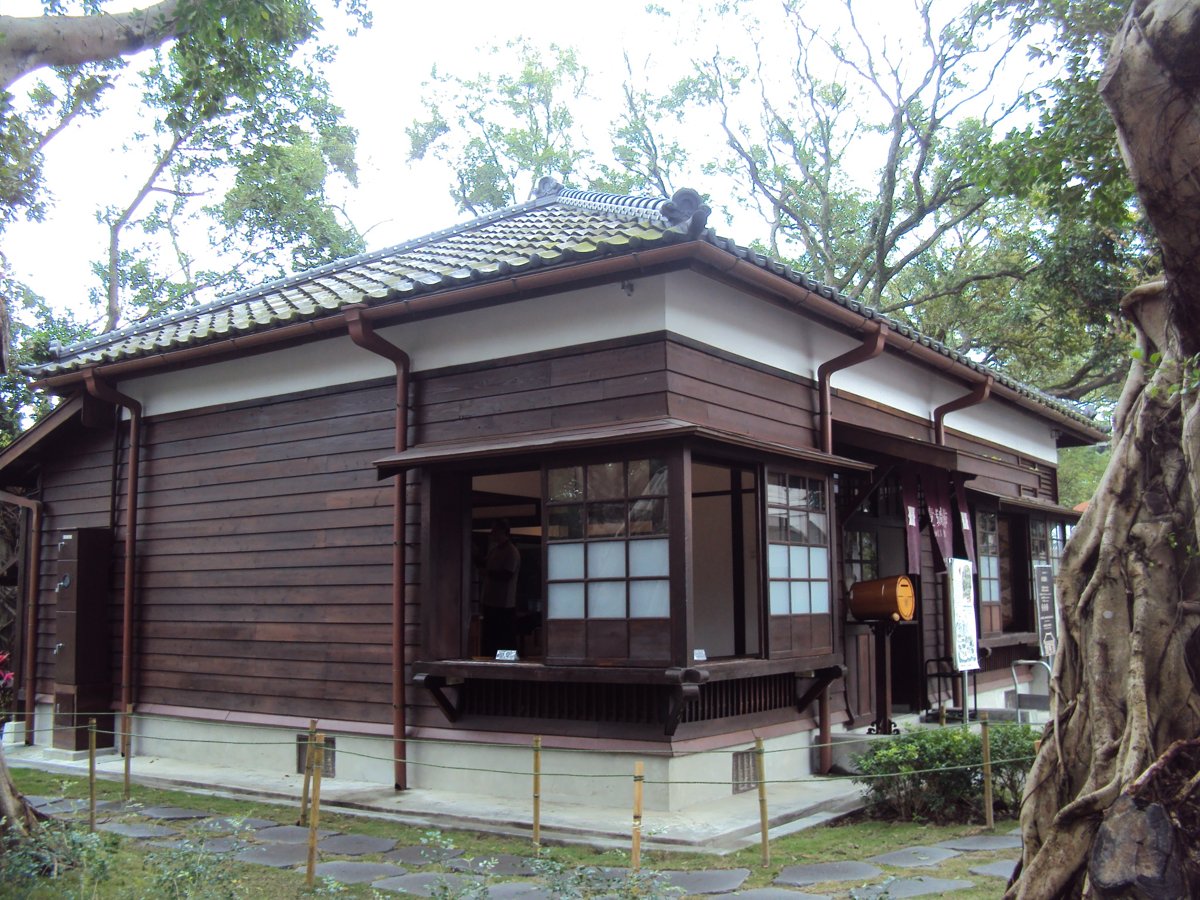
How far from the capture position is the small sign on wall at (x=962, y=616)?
1020 centimetres

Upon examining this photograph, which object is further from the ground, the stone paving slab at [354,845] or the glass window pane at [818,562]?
the glass window pane at [818,562]

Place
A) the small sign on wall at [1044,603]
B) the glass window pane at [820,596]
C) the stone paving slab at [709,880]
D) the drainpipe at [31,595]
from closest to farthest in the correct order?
the stone paving slab at [709,880]
the glass window pane at [820,596]
the small sign on wall at [1044,603]
the drainpipe at [31,595]

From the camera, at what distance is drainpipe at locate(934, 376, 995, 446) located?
494 inches

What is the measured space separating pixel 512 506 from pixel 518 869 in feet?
21.3

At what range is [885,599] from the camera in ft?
33.2

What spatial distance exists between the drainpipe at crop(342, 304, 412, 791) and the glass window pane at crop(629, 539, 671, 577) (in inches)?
92.3

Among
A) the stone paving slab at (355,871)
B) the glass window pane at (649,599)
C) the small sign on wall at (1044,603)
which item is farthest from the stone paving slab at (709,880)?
the small sign on wall at (1044,603)

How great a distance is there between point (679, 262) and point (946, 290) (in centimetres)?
1715

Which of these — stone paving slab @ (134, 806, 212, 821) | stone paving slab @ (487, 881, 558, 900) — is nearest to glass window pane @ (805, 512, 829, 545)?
stone paving slab @ (487, 881, 558, 900)

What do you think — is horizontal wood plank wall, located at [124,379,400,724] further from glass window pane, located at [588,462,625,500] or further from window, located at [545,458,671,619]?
Result: glass window pane, located at [588,462,625,500]

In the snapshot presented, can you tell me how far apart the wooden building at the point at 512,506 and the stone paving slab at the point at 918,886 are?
Result: 2.02m

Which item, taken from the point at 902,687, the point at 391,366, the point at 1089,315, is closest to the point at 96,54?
the point at 391,366

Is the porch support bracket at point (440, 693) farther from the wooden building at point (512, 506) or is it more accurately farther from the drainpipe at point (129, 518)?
the drainpipe at point (129, 518)

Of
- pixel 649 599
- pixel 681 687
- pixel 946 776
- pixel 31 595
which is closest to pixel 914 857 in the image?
pixel 946 776
